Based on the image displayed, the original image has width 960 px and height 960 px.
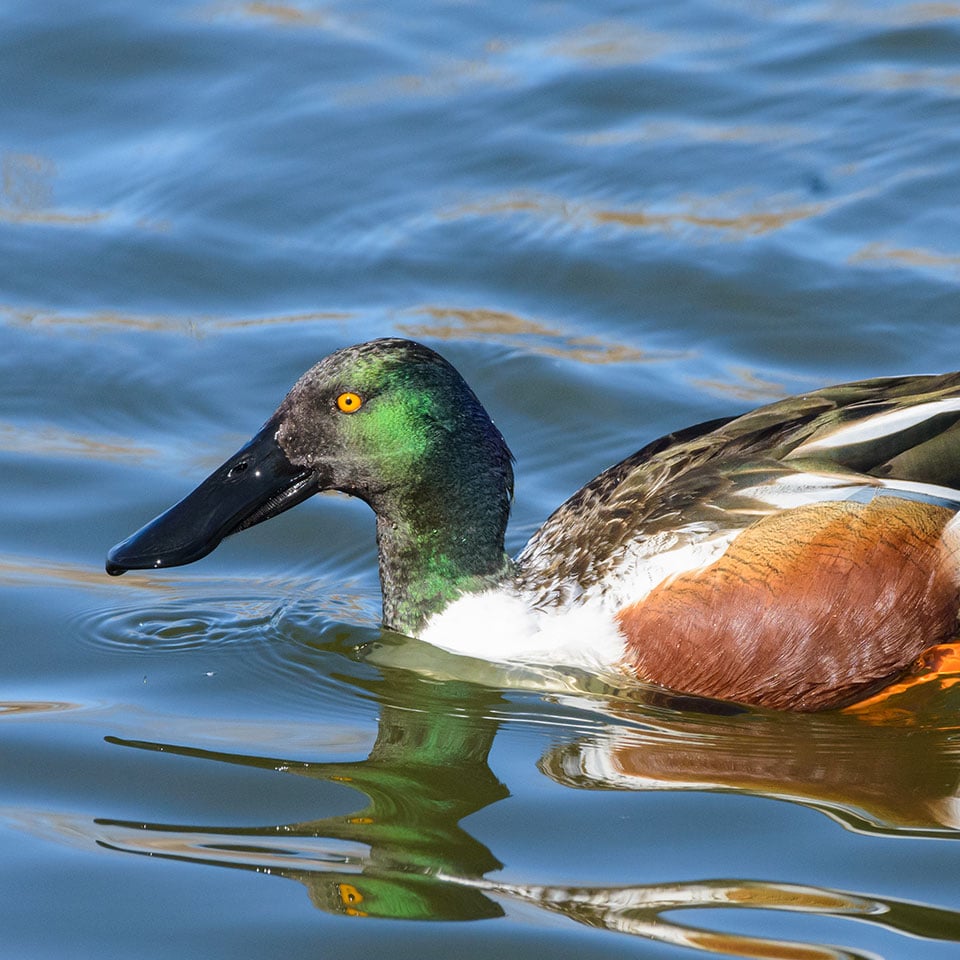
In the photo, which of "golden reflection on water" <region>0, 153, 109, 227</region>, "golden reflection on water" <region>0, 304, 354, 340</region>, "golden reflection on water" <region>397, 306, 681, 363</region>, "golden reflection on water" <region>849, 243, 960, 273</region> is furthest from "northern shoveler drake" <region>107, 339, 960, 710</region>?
"golden reflection on water" <region>0, 153, 109, 227</region>

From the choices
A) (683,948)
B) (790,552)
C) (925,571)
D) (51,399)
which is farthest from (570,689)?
(51,399)

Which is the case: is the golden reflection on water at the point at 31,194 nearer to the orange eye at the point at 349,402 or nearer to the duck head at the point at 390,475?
the duck head at the point at 390,475

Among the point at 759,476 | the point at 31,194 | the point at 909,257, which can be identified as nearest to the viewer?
the point at 759,476

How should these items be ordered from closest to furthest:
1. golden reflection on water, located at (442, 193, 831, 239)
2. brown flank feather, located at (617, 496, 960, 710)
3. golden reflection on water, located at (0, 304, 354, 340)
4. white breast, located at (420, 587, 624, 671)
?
1. brown flank feather, located at (617, 496, 960, 710)
2. white breast, located at (420, 587, 624, 671)
3. golden reflection on water, located at (0, 304, 354, 340)
4. golden reflection on water, located at (442, 193, 831, 239)

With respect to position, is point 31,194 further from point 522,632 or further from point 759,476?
point 759,476

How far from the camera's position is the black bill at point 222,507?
5230mm

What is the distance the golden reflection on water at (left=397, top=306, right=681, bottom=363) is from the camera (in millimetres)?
7637

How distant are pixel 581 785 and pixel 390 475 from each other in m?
1.23

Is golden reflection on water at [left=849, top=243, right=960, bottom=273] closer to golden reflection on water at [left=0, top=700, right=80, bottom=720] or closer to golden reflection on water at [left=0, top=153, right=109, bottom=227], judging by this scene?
golden reflection on water at [left=0, top=153, right=109, bottom=227]

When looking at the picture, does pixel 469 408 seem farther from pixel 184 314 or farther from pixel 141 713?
pixel 184 314

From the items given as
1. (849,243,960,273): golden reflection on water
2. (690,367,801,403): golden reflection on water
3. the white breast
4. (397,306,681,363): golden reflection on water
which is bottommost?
the white breast

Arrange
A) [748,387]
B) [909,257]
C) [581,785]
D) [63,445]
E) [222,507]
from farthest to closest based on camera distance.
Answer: [909,257], [748,387], [63,445], [222,507], [581,785]

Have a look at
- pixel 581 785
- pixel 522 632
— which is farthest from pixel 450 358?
pixel 581 785

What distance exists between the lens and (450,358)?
25.1 ft
